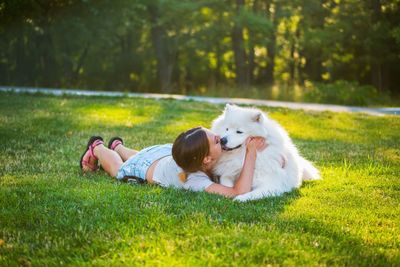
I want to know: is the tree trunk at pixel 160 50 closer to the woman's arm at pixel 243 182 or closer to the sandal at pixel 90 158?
the sandal at pixel 90 158

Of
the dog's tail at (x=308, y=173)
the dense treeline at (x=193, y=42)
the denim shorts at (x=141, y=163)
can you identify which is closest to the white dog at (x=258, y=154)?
the dog's tail at (x=308, y=173)

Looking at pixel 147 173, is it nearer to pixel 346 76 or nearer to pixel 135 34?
pixel 346 76

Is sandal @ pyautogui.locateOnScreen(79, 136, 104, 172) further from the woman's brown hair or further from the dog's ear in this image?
the dog's ear

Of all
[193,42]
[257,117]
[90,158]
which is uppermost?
[193,42]

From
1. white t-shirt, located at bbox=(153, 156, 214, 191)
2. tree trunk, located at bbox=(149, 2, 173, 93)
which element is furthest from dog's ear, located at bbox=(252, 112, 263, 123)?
tree trunk, located at bbox=(149, 2, 173, 93)

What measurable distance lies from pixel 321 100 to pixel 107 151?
16.8 meters

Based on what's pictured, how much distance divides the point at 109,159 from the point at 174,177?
1122 millimetres

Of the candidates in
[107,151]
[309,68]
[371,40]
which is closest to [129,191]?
[107,151]

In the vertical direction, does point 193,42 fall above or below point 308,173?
above

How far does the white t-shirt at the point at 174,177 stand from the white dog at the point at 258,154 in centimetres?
22

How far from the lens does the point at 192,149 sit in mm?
5043

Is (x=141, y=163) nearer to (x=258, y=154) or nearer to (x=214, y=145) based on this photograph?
(x=214, y=145)

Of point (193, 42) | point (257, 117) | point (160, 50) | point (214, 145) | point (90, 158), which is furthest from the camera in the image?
point (193, 42)

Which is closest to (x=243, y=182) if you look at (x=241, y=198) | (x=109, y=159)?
(x=241, y=198)
